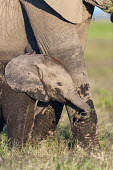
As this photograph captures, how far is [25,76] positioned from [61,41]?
18.5 inches

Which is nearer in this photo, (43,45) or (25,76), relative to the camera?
(25,76)

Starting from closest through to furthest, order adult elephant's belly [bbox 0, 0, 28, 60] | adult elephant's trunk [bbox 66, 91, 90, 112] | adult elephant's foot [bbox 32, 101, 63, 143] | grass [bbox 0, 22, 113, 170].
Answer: grass [bbox 0, 22, 113, 170], adult elephant's trunk [bbox 66, 91, 90, 112], adult elephant's belly [bbox 0, 0, 28, 60], adult elephant's foot [bbox 32, 101, 63, 143]

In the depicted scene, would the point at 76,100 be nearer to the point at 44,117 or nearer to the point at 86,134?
the point at 86,134

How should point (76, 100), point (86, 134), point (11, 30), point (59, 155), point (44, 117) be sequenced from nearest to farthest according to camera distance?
point (76, 100)
point (59, 155)
point (86, 134)
point (11, 30)
point (44, 117)

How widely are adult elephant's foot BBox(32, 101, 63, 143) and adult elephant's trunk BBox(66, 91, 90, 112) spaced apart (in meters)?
0.78

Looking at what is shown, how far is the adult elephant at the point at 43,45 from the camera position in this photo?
5.13m

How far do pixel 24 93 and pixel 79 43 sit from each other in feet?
2.38

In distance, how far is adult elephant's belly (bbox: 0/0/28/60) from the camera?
5465 mm

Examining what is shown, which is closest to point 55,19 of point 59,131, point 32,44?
point 32,44

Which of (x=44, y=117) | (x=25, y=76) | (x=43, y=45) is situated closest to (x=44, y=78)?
(x=25, y=76)

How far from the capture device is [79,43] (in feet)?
17.1

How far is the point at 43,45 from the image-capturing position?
5.23 metres

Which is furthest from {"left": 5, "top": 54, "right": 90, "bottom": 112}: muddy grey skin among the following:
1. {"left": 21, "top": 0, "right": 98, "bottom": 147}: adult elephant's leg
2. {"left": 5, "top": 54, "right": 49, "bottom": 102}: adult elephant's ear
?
{"left": 21, "top": 0, "right": 98, "bottom": 147}: adult elephant's leg

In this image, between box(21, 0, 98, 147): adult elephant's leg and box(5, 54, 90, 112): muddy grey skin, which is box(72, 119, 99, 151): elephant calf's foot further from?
box(5, 54, 90, 112): muddy grey skin
